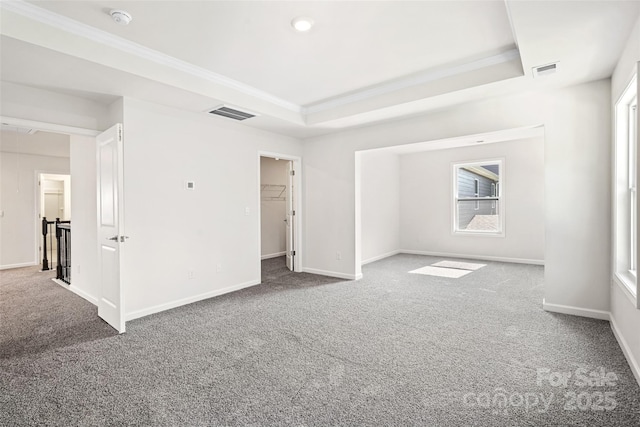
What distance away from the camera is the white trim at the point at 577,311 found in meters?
3.34

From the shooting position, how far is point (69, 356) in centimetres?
271

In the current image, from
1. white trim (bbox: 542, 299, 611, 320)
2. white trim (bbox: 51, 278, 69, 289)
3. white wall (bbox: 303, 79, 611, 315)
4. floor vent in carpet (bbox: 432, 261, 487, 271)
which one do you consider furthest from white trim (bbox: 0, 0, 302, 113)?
floor vent in carpet (bbox: 432, 261, 487, 271)

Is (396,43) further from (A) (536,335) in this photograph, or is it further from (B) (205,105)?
(A) (536,335)

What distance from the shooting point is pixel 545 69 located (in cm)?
302

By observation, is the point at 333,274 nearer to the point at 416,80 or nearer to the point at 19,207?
the point at 416,80

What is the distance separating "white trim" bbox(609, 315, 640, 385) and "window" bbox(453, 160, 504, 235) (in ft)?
13.1

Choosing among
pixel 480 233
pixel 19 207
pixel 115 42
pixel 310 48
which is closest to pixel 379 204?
pixel 480 233

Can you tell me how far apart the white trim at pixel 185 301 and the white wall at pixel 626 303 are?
422cm

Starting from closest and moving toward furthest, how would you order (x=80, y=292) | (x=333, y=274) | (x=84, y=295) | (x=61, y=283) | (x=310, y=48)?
(x=310, y=48) < (x=84, y=295) < (x=80, y=292) < (x=61, y=283) < (x=333, y=274)

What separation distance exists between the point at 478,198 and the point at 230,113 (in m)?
5.63

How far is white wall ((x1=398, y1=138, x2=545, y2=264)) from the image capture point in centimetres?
644

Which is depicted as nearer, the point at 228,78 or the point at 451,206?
the point at 228,78

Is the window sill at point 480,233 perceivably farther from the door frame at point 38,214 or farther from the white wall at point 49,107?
the door frame at point 38,214

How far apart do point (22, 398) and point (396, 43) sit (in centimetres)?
388
